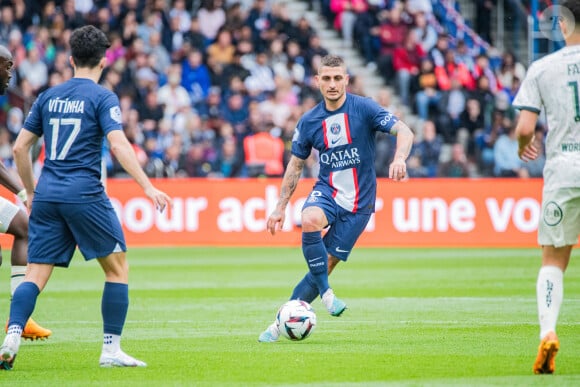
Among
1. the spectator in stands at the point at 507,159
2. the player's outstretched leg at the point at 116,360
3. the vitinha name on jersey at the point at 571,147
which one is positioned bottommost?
the spectator in stands at the point at 507,159

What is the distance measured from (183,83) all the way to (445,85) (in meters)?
6.14

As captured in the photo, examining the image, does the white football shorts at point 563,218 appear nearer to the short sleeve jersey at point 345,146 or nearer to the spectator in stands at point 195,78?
the short sleeve jersey at point 345,146

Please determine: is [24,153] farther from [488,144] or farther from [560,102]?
[488,144]

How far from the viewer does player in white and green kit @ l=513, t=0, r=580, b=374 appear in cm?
729

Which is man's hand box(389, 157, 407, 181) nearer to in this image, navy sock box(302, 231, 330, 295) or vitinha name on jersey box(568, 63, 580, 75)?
navy sock box(302, 231, 330, 295)

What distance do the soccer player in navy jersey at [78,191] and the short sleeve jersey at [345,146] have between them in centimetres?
258

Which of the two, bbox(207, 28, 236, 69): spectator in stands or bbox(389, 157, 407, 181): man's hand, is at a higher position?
bbox(389, 157, 407, 181): man's hand

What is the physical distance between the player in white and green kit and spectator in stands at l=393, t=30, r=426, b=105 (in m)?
20.0

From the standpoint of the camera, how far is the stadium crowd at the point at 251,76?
78.8 feet

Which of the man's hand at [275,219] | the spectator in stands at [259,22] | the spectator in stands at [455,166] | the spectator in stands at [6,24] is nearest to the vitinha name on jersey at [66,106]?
the man's hand at [275,219]

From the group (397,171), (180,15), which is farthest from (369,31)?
(397,171)

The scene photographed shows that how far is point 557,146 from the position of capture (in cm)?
743

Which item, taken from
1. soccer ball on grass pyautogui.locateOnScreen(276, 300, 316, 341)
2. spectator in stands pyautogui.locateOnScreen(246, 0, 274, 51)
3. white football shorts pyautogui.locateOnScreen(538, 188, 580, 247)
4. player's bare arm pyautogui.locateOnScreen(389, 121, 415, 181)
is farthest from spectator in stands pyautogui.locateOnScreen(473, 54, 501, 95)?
white football shorts pyautogui.locateOnScreen(538, 188, 580, 247)

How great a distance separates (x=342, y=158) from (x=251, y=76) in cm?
1636
